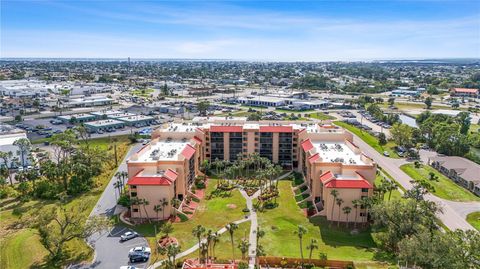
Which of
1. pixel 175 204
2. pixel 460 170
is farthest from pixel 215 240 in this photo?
Result: pixel 460 170

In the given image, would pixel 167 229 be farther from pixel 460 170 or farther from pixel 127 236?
pixel 460 170

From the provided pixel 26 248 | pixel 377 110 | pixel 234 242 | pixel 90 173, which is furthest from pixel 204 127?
pixel 377 110

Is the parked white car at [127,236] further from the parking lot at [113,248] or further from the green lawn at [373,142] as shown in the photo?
the green lawn at [373,142]

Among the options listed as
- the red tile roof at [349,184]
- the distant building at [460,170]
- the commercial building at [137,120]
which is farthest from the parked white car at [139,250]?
the commercial building at [137,120]

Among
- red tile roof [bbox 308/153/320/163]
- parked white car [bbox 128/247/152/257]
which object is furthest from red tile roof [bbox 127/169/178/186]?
red tile roof [bbox 308/153/320/163]

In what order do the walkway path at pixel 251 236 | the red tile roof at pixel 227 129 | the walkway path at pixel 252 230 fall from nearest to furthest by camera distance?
the walkway path at pixel 251 236 → the walkway path at pixel 252 230 → the red tile roof at pixel 227 129
